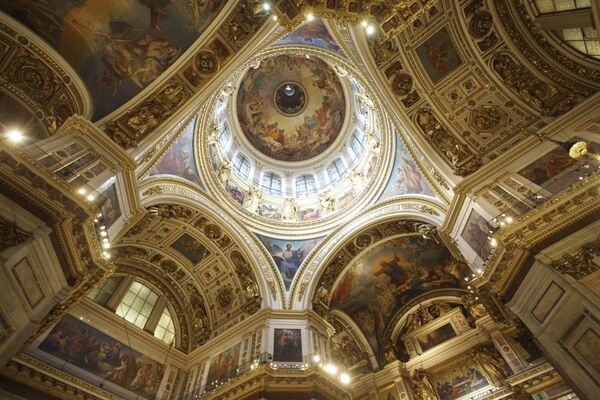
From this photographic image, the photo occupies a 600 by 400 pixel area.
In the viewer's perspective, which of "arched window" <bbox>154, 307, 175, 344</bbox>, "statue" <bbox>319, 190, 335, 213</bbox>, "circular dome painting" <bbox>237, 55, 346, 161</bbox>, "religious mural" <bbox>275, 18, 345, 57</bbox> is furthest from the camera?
"circular dome painting" <bbox>237, 55, 346, 161</bbox>

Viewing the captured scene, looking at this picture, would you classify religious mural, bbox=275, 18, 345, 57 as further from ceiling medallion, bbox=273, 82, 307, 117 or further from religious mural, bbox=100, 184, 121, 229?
religious mural, bbox=100, 184, 121, 229

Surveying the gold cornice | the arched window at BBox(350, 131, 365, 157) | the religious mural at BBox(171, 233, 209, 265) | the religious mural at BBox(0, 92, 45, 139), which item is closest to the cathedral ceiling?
the religious mural at BBox(171, 233, 209, 265)

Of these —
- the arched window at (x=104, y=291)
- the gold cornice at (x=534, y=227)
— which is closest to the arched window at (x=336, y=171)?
the gold cornice at (x=534, y=227)

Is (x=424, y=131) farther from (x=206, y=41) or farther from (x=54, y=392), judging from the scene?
(x=54, y=392)

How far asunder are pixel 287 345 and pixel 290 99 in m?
15.6

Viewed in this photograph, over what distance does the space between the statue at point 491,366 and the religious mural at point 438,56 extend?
36.7 ft

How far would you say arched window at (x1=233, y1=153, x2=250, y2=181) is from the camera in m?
18.8

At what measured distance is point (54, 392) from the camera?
9688mm

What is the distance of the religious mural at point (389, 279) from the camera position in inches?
620

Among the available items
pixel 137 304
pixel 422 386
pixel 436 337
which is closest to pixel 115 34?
pixel 137 304

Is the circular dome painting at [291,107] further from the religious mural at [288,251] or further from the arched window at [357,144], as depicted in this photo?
the religious mural at [288,251]

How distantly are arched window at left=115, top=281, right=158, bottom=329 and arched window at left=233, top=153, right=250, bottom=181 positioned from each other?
737cm

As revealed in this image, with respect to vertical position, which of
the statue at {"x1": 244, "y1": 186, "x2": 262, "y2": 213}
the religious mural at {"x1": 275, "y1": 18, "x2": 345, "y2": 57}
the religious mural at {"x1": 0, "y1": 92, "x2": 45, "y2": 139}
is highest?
the religious mural at {"x1": 275, "y1": 18, "x2": 345, "y2": 57}

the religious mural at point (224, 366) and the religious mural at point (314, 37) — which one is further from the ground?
the religious mural at point (314, 37)
